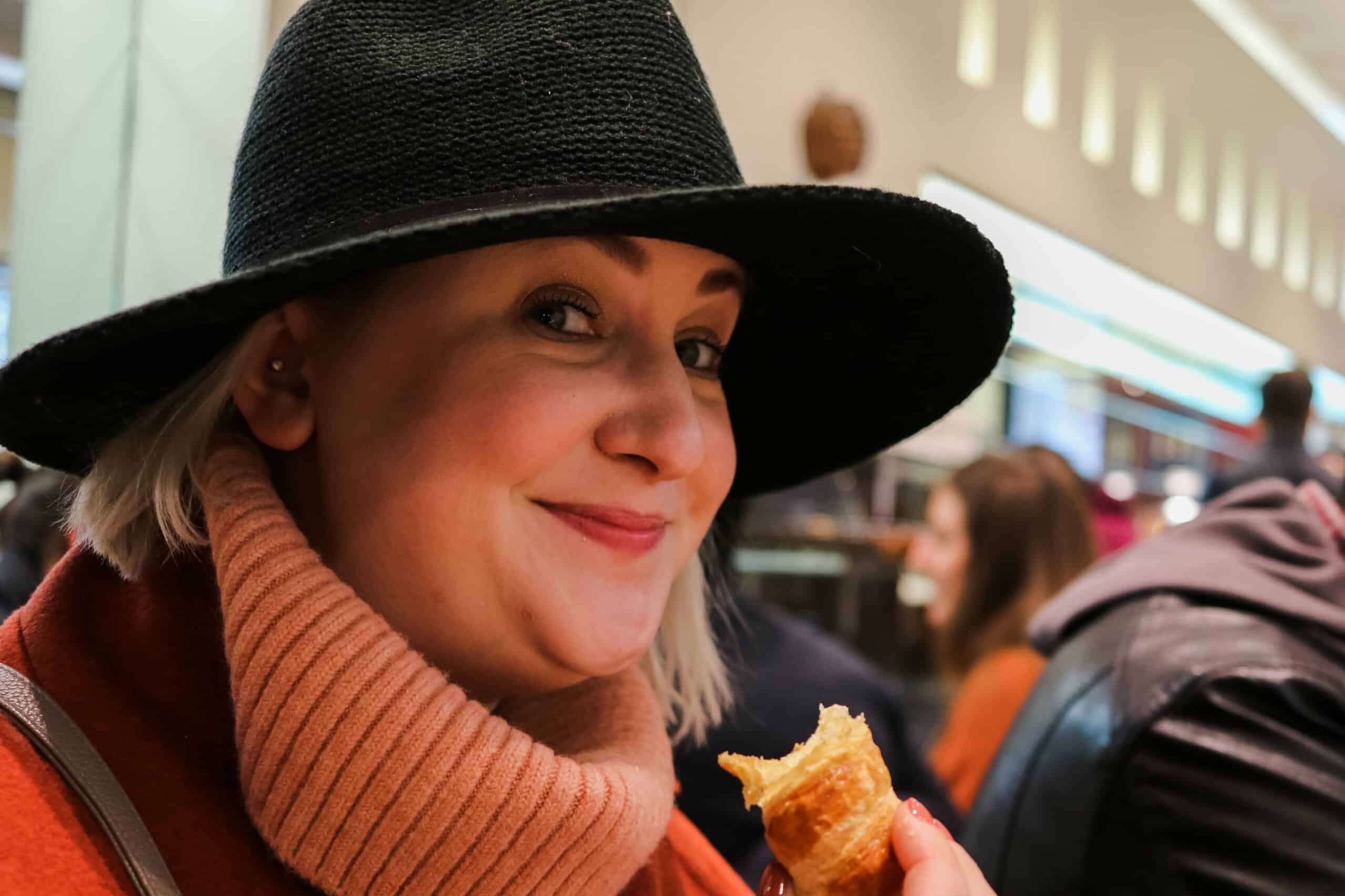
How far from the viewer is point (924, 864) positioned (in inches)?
29.6

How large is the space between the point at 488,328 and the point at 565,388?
0.26 ft

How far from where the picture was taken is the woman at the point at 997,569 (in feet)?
8.81

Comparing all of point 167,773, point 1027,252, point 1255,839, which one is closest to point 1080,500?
point 1027,252

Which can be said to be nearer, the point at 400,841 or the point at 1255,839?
the point at 400,841

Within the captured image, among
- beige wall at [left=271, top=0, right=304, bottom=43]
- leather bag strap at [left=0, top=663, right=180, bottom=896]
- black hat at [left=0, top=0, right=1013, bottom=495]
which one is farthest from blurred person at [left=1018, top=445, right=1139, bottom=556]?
leather bag strap at [left=0, top=663, right=180, bottom=896]

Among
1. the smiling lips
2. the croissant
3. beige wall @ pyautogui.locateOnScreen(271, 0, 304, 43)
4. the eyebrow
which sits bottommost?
the croissant

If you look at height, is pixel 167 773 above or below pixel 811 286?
below

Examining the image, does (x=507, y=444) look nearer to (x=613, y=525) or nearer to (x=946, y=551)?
(x=613, y=525)

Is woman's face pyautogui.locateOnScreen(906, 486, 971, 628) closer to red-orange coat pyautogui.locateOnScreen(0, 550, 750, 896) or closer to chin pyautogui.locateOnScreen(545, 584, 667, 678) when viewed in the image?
chin pyautogui.locateOnScreen(545, 584, 667, 678)

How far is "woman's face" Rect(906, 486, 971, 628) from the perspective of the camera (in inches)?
114

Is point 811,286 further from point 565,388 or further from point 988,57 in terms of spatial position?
point 988,57

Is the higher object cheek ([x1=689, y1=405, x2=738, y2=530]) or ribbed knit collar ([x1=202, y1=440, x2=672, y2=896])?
cheek ([x1=689, y1=405, x2=738, y2=530])

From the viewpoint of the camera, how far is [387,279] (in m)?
0.93

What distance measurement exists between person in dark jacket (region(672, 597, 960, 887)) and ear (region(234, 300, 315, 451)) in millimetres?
832
